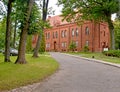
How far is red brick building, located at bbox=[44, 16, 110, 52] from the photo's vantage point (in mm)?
68125

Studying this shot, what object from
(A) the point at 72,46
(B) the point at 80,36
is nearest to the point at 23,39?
(A) the point at 72,46

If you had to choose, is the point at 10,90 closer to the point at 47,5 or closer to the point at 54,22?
the point at 47,5

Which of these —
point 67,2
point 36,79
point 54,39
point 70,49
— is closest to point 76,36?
point 70,49

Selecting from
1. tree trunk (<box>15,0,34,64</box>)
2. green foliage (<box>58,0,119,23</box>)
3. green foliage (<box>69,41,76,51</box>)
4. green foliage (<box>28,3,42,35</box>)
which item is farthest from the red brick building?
tree trunk (<box>15,0,34,64</box>)

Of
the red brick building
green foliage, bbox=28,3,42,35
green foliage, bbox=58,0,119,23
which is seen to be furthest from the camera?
the red brick building

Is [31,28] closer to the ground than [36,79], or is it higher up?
higher up

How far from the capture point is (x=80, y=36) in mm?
72500

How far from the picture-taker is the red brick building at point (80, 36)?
224 ft

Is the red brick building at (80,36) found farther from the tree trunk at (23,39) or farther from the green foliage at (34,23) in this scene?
the tree trunk at (23,39)

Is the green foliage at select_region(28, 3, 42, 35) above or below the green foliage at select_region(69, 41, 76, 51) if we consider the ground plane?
above

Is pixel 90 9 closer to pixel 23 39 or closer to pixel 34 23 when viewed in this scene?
pixel 34 23

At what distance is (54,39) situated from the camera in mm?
84750

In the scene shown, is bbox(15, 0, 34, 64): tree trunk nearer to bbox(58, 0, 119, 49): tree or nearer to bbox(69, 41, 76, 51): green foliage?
bbox(58, 0, 119, 49): tree

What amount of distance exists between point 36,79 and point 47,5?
78.1ft
